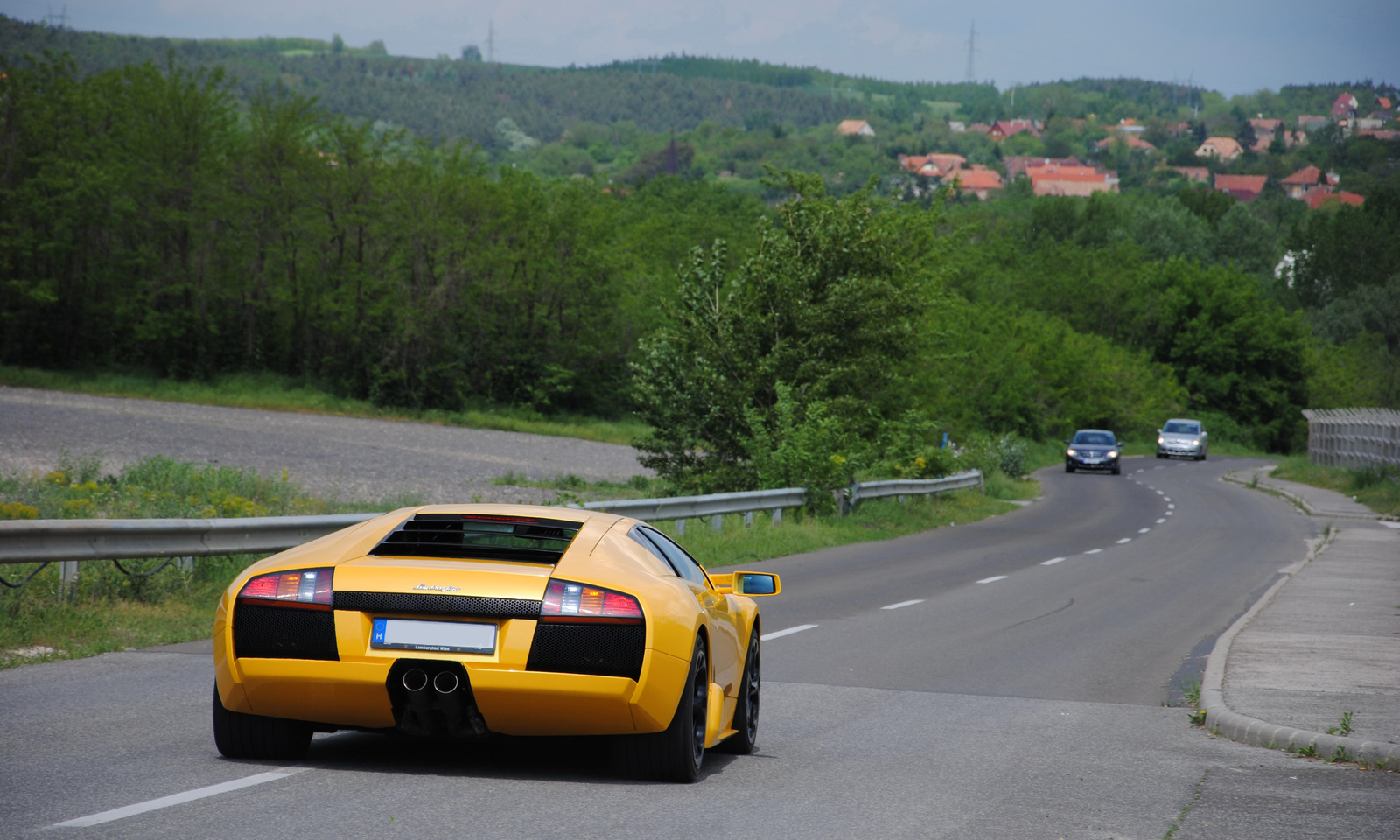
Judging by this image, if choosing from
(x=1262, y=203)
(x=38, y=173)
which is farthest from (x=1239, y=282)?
(x=1262, y=203)

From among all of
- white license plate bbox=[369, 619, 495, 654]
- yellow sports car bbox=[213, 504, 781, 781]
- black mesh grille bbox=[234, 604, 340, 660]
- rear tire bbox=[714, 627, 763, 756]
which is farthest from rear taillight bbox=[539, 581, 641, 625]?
rear tire bbox=[714, 627, 763, 756]

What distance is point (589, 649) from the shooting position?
5.68 m

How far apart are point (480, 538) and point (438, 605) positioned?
36.1 inches

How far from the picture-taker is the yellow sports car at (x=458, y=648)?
5578mm

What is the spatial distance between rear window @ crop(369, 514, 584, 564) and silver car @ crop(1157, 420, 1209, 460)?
67.0 meters

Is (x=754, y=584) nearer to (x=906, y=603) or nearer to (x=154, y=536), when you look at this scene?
(x=154, y=536)

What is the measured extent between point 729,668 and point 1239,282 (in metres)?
105

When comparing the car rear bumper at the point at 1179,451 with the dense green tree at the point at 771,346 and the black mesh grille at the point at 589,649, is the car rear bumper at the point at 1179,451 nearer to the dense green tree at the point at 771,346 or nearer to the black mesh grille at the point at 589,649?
the dense green tree at the point at 771,346

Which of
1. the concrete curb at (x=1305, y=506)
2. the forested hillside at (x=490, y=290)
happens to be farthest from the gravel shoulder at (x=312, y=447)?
the concrete curb at (x=1305, y=506)

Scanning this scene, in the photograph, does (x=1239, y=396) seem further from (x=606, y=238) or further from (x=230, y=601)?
(x=230, y=601)

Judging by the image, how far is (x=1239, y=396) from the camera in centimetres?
10144

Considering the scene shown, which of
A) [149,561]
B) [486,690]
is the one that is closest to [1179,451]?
[149,561]

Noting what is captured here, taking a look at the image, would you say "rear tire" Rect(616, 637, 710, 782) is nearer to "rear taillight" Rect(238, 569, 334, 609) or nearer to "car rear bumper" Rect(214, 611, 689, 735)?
"car rear bumper" Rect(214, 611, 689, 735)

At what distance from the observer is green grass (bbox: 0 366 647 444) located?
4959 centimetres
